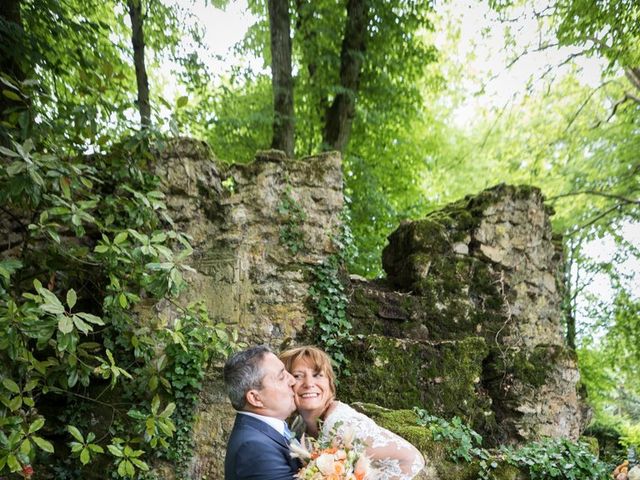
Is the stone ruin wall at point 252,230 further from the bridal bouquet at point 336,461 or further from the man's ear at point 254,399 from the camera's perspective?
the bridal bouquet at point 336,461

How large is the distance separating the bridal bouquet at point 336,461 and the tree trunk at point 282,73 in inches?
233

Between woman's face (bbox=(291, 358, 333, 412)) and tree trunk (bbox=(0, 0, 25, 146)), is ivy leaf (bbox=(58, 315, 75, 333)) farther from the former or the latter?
tree trunk (bbox=(0, 0, 25, 146))

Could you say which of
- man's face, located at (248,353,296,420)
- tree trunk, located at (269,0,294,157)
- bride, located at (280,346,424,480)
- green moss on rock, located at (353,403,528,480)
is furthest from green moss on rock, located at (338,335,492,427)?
tree trunk, located at (269,0,294,157)

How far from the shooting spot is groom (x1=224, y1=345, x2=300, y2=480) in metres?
1.95

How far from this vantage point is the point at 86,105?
12.5 ft

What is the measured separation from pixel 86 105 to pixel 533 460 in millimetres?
4607

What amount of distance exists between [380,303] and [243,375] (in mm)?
3639

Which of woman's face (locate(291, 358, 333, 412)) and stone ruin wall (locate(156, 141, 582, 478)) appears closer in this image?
woman's face (locate(291, 358, 333, 412))

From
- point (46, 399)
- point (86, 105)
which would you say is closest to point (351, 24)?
point (86, 105)

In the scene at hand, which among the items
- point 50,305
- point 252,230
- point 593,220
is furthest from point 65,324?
point 593,220

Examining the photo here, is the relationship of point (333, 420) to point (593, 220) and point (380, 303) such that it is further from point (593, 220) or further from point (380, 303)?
point (593, 220)

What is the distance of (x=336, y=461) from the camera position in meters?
1.83

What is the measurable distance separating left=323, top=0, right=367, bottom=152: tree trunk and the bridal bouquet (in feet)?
22.9

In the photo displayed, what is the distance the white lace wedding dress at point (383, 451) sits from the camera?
7.06ft
